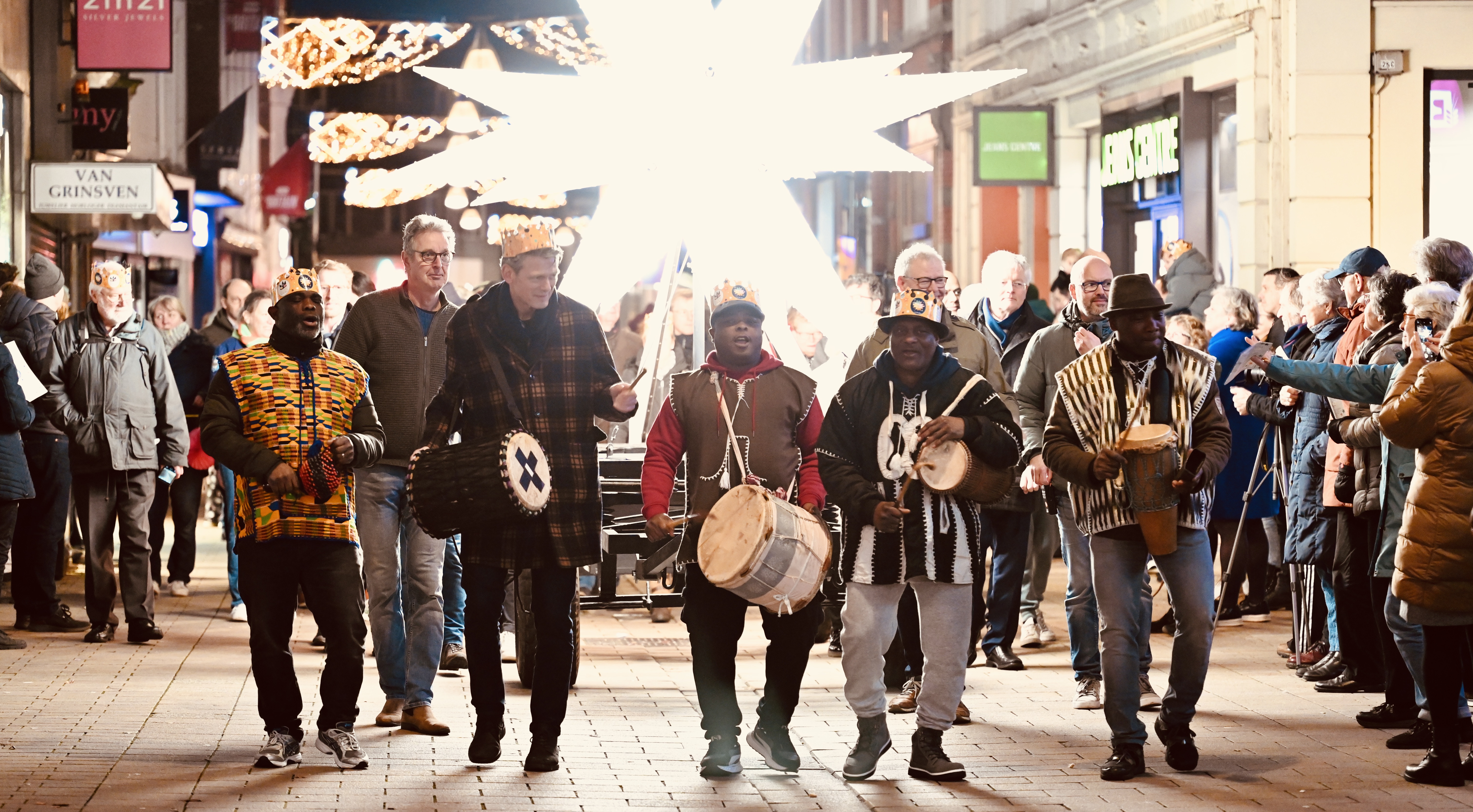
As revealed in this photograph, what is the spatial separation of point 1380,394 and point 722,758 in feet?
9.98

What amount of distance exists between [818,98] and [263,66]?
20.3 m

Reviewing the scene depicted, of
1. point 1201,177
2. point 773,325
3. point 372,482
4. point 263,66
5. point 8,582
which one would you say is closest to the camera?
point 372,482

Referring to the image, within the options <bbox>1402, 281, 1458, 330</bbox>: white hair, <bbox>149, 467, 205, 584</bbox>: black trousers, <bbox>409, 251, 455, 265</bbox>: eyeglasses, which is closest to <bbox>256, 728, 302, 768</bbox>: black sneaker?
<bbox>409, 251, 455, 265</bbox>: eyeglasses

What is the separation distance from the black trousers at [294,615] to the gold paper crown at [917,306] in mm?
2320

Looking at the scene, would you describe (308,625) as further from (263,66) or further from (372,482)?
(263,66)

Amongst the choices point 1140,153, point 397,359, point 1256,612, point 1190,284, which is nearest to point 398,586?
point 397,359

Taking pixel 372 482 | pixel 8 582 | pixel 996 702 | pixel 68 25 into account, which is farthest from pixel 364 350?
pixel 68 25

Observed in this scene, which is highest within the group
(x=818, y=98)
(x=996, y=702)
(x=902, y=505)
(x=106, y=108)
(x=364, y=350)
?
(x=106, y=108)

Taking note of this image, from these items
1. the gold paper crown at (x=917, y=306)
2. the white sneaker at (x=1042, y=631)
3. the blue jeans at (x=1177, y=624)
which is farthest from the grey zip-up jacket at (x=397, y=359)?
the white sneaker at (x=1042, y=631)

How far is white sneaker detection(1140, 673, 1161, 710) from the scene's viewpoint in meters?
8.59

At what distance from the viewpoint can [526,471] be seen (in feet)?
22.9

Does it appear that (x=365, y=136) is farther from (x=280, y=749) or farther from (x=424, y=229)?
(x=280, y=749)

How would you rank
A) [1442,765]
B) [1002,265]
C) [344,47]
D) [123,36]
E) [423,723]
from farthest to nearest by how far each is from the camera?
[344,47] → [123,36] → [1002,265] → [423,723] → [1442,765]

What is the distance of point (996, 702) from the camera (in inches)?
347
